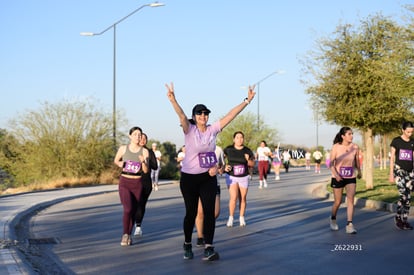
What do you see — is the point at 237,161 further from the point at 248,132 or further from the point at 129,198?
the point at 248,132

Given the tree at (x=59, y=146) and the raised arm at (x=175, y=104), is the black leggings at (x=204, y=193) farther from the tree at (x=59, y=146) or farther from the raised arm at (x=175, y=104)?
the tree at (x=59, y=146)

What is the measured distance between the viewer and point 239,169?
13.1 m

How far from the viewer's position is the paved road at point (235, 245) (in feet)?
27.8

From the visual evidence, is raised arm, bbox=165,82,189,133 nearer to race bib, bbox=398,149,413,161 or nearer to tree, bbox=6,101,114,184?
race bib, bbox=398,149,413,161

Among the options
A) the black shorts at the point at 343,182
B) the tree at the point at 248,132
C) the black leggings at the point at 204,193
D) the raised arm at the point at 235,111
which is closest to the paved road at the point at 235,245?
the black leggings at the point at 204,193

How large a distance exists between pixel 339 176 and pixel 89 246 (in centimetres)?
447

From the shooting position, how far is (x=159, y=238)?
37.9ft

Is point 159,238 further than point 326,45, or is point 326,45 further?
point 326,45

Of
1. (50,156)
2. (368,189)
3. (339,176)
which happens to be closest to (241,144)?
(339,176)

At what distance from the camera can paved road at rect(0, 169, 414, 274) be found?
27.8ft

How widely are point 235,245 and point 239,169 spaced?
A: 286 centimetres

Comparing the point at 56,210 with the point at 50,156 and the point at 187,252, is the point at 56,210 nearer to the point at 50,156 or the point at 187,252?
the point at 187,252

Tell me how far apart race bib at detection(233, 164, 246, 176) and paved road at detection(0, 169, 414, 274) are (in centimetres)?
103

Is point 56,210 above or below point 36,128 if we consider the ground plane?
below
